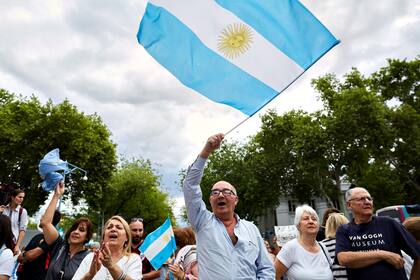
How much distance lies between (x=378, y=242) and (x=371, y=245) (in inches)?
2.8

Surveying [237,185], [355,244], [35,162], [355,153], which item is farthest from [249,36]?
[237,185]

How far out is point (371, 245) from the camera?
133 inches

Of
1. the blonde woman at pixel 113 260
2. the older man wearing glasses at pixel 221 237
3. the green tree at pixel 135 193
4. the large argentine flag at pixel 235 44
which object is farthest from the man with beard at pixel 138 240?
the green tree at pixel 135 193

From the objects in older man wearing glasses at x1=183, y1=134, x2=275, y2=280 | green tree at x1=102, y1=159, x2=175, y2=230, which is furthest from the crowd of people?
green tree at x1=102, y1=159, x2=175, y2=230

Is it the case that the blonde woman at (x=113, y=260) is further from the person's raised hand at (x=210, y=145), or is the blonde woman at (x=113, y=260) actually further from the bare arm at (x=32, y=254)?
the bare arm at (x=32, y=254)

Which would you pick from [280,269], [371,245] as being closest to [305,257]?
[280,269]

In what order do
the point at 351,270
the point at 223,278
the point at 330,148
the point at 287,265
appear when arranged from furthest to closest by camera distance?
the point at 330,148 → the point at 287,265 → the point at 351,270 → the point at 223,278

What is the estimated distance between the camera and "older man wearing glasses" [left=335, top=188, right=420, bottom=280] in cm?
326

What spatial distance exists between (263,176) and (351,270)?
2659 centimetres

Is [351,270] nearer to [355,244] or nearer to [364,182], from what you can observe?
[355,244]

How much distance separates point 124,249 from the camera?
11.8 ft

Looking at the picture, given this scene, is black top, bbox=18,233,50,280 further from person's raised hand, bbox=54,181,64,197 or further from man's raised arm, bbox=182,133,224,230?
man's raised arm, bbox=182,133,224,230

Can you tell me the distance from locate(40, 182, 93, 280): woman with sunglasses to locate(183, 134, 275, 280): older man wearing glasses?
1.62 m

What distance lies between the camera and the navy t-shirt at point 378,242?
10.7 ft
